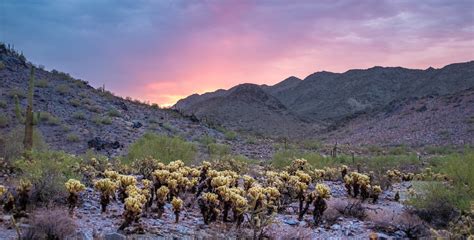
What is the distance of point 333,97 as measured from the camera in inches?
3693

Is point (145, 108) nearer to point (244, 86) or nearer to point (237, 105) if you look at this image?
point (237, 105)

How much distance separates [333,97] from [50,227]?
88707 millimetres

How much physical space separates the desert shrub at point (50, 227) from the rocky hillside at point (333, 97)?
5349 centimetres

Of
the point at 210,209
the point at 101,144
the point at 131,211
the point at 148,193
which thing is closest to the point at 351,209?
the point at 210,209

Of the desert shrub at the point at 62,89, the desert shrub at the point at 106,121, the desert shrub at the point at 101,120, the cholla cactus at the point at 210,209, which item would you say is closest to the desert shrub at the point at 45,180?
the cholla cactus at the point at 210,209

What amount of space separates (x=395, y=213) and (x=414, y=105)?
159 feet

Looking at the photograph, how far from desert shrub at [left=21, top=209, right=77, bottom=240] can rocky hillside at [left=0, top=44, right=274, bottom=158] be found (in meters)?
14.7

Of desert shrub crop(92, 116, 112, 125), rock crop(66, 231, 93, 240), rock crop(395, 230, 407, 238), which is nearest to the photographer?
rock crop(66, 231, 93, 240)

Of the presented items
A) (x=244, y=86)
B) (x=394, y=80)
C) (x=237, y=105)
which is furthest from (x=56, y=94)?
(x=394, y=80)

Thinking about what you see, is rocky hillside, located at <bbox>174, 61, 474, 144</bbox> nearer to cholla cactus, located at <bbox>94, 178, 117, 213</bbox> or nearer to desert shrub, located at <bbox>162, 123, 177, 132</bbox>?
desert shrub, located at <bbox>162, 123, 177, 132</bbox>

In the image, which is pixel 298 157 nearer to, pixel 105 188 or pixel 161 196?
pixel 161 196

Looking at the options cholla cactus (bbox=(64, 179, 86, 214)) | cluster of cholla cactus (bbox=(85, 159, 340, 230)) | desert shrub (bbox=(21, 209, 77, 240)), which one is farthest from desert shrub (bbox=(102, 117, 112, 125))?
desert shrub (bbox=(21, 209, 77, 240))

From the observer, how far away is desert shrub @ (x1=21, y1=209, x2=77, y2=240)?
750 centimetres

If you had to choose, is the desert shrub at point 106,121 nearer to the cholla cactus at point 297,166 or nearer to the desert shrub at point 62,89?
the desert shrub at point 62,89
